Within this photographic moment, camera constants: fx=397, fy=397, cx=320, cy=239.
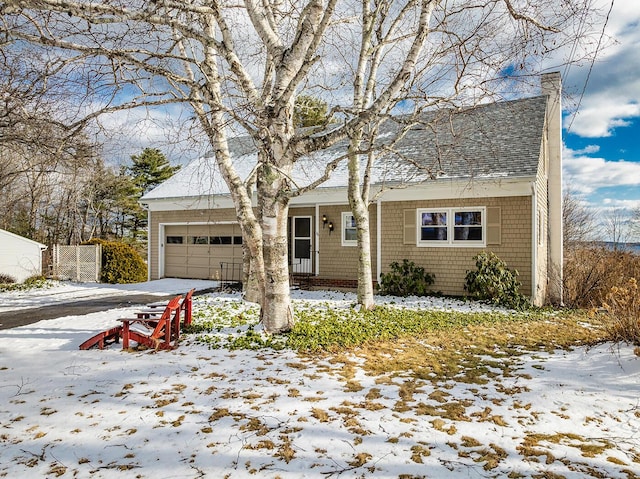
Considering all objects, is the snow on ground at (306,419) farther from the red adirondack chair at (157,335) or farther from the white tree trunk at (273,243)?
the white tree trunk at (273,243)

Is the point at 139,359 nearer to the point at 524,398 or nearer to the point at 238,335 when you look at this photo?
the point at 238,335

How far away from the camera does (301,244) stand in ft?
45.7

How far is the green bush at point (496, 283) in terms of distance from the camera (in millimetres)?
9758

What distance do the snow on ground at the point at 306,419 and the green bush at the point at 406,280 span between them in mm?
5760

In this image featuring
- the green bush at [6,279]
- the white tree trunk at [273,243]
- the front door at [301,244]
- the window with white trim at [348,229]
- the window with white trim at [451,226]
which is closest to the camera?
the white tree trunk at [273,243]

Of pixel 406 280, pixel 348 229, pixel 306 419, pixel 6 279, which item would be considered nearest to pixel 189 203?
pixel 348 229

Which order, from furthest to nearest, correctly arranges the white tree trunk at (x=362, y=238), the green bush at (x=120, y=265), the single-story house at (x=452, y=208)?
1. the green bush at (x=120, y=265)
2. the single-story house at (x=452, y=208)
3. the white tree trunk at (x=362, y=238)

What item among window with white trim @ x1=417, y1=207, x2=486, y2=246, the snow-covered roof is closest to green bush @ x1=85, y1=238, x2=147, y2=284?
the snow-covered roof

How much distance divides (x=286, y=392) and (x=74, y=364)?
10.3 ft

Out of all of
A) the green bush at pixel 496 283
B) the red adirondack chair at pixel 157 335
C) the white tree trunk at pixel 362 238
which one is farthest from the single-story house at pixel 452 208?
the red adirondack chair at pixel 157 335

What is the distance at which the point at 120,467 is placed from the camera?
2879 millimetres

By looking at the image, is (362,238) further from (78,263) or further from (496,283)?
(78,263)

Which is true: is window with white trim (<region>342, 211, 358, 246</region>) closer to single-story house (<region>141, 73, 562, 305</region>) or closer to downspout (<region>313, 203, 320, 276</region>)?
single-story house (<region>141, 73, 562, 305</region>)

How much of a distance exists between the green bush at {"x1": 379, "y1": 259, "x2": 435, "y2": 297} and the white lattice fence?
11.5 m
